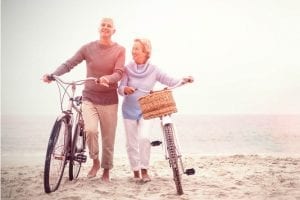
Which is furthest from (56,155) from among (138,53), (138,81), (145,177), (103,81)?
(138,53)

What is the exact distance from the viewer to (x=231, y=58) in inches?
1191

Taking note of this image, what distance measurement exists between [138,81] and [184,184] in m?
0.99

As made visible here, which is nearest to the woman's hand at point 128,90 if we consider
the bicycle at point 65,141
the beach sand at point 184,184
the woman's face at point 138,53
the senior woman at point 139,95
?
the senior woman at point 139,95

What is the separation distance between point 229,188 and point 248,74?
2974cm

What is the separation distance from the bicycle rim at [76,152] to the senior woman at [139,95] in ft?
1.36

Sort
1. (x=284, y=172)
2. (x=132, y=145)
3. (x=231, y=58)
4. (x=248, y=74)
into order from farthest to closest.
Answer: (x=248, y=74), (x=231, y=58), (x=284, y=172), (x=132, y=145)

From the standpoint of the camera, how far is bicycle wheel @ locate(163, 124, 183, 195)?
10.8 ft

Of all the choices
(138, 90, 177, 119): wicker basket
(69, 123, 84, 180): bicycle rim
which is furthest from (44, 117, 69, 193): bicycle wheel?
(138, 90, 177, 119): wicker basket

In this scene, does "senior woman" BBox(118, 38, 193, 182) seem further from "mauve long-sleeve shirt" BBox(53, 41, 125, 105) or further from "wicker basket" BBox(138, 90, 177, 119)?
"wicker basket" BBox(138, 90, 177, 119)

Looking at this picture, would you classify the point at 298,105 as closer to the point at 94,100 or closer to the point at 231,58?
the point at 231,58

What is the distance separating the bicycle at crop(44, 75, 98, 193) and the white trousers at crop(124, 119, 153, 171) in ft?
1.34

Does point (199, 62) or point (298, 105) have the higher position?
point (199, 62)

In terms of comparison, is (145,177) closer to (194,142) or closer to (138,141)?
(138,141)

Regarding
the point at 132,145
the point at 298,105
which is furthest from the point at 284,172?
the point at 298,105
